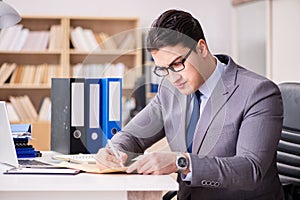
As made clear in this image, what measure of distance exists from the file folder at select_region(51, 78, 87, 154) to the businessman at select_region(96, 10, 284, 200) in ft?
0.92

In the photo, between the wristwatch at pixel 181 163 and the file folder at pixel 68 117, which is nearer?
the wristwatch at pixel 181 163

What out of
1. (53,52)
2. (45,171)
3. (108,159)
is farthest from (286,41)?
(45,171)

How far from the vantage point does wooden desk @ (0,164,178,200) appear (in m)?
1.69

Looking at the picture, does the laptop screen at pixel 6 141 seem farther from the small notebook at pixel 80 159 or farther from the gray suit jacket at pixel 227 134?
the gray suit jacket at pixel 227 134

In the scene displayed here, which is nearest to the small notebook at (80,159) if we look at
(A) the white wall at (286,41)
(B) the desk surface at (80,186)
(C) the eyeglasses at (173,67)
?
(B) the desk surface at (80,186)

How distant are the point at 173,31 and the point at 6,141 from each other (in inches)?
26.7

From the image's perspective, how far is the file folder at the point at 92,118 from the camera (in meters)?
2.46

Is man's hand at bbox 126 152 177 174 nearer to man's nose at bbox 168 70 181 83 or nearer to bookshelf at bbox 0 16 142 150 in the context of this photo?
man's nose at bbox 168 70 181 83

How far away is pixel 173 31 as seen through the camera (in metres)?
1.95

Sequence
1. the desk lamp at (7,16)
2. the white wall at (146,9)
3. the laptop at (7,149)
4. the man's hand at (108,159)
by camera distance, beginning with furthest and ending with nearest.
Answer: the white wall at (146,9)
the desk lamp at (7,16)
the laptop at (7,149)
the man's hand at (108,159)

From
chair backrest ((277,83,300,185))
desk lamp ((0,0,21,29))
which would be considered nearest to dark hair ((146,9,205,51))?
chair backrest ((277,83,300,185))

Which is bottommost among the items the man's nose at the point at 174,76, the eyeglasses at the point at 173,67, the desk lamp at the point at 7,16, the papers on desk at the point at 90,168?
the papers on desk at the point at 90,168

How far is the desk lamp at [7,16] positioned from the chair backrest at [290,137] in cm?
116

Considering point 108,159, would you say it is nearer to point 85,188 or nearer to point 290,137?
point 85,188
